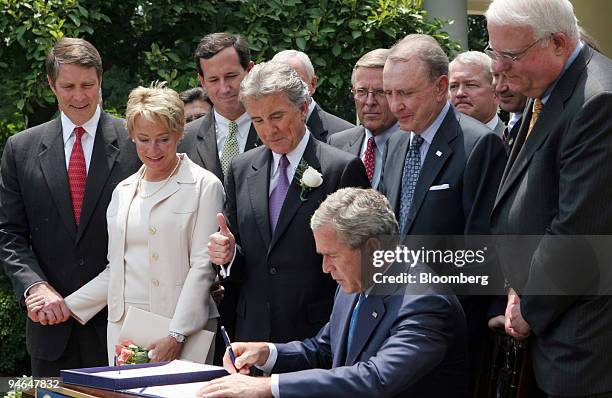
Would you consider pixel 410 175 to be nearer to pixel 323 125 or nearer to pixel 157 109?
pixel 157 109

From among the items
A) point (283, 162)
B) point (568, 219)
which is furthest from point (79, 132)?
point (568, 219)

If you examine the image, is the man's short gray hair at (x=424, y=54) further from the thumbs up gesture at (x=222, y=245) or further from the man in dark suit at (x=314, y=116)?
the man in dark suit at (x=314, y=116)

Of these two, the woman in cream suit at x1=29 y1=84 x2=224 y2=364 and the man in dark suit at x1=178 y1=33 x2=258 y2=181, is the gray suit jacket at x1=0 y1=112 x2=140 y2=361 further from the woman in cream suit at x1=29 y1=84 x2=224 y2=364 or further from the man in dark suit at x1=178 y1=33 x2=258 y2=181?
the man in dark suit at x1=178 y1=33 x2=258 y2=181

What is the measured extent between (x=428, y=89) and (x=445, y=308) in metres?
1.31

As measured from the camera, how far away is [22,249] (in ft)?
18.5

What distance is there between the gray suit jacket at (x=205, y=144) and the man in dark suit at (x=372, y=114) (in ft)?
1.88

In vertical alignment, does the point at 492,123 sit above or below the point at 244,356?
above

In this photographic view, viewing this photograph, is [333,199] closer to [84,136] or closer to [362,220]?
[362,220]

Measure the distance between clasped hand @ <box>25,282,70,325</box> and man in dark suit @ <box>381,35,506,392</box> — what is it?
1.81 metres

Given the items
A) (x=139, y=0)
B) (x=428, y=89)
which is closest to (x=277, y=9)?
(x=139, y=0)

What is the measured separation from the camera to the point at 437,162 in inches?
190

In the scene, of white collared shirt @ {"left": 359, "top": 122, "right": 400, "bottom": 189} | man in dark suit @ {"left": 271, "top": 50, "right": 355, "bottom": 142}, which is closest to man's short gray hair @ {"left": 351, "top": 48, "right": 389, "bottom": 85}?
white collared shirt @ {"left": 359, "top": 122, "right": 400, "bottom": 189}

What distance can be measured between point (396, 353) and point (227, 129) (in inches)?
99.7

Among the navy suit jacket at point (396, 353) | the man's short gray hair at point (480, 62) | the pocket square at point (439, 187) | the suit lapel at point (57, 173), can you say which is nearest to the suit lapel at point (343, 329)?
the navy suit jacket at point (396, 353)
